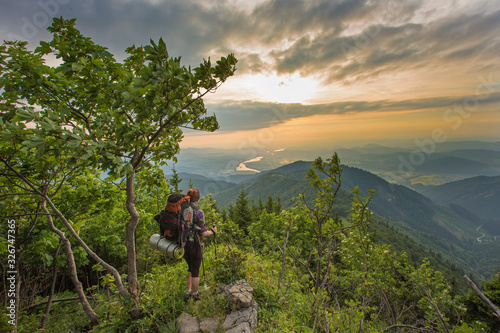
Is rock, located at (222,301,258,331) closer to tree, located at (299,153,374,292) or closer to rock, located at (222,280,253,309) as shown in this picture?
rock, located at (222,280,253,309)

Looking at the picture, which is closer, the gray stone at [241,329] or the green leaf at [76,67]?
the green leaf at [76,67]

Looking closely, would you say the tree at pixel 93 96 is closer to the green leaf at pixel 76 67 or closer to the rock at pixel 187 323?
the green leaf at pixel 76 67

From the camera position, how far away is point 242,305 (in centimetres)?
486

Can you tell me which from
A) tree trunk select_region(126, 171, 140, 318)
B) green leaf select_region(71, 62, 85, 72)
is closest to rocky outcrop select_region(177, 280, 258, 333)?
tree trunk select_region(126, 171, 140, 318)

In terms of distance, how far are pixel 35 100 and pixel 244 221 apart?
103 ft

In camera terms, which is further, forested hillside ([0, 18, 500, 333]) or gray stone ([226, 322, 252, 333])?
gray stone ([226, 322, 252, 333])

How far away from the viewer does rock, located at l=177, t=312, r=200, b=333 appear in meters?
4.34

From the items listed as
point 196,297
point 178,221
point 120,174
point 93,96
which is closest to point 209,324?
point 196,297

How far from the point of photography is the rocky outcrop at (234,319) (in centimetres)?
435

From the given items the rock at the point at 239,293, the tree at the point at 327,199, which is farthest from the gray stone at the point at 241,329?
the tree at the point at 327,199

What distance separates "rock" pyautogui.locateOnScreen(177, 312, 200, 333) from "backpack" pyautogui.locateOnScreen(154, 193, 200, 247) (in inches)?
60.3

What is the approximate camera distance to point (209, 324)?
4453 millimetres

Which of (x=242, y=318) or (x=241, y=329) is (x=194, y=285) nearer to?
(x=242, y=318)

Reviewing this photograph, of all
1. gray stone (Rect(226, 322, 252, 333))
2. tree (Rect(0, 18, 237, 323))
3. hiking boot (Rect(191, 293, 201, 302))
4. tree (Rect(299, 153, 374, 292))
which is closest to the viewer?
tree (Rect(0, 18, 237, 323))
